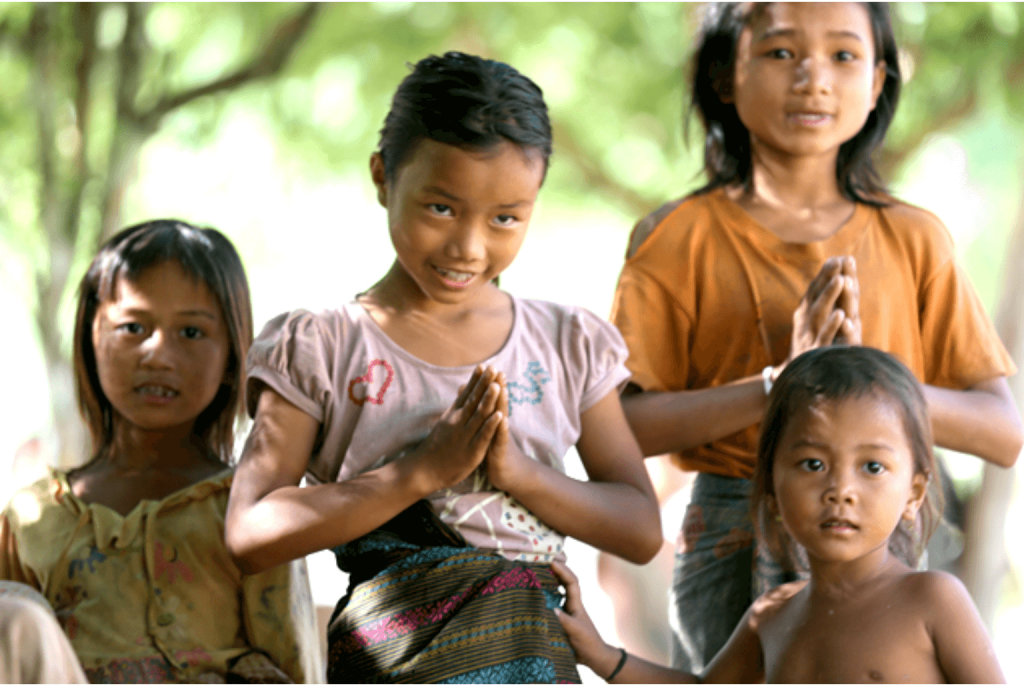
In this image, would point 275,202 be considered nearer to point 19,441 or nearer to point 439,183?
point 19,441

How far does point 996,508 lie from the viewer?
5.71m

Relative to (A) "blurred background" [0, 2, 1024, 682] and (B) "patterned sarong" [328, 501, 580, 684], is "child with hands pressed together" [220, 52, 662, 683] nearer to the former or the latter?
(B) "patterned sarong" [328, 501, 580, 684]

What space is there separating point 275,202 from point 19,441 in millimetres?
2751

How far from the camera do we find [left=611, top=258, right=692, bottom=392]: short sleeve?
2.58 metres

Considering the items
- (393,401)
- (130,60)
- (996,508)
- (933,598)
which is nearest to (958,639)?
(933,598)

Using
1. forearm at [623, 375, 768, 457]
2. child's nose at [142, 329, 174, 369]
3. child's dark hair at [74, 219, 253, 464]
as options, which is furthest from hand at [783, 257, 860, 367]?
child's nose at [142, 329, 174, 369]

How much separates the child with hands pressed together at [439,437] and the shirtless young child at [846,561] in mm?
176

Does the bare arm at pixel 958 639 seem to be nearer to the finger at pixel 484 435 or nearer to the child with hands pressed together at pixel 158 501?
the finger at pixel 484 435

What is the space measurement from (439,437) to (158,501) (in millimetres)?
1153

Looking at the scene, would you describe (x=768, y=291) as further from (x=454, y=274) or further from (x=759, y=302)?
(x=454, y=274)

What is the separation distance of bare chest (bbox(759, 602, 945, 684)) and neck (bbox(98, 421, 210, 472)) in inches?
61.2

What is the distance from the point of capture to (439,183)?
1.96 m

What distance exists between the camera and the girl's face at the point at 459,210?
1960mm

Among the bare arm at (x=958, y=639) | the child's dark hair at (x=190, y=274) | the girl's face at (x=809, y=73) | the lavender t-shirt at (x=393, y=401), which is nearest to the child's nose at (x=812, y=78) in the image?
the girl's face at (x=809, y=73)
